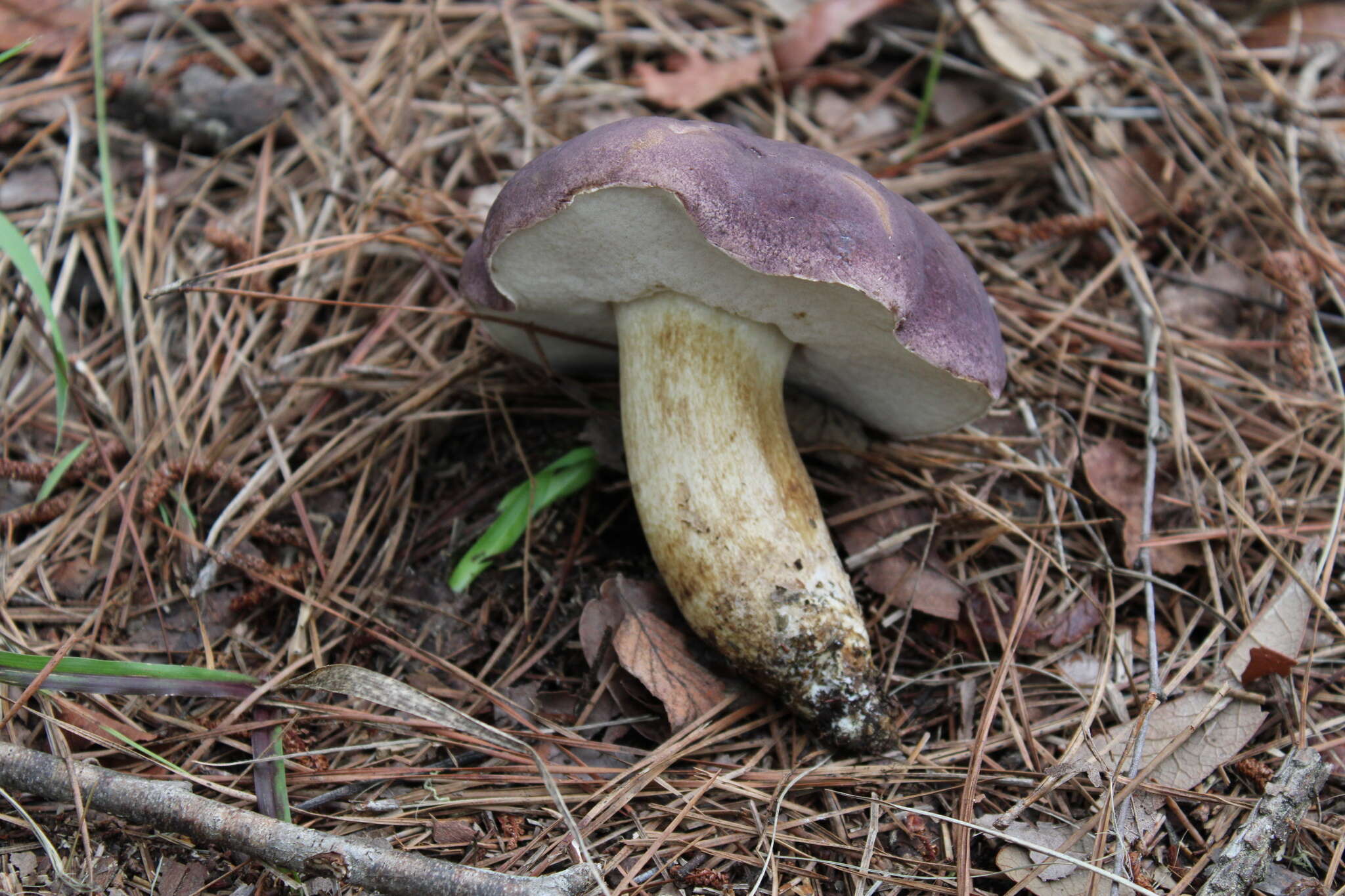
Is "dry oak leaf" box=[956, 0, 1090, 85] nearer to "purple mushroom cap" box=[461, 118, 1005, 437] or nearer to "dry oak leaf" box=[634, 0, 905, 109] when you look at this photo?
"dry oak leaf" box=[634, 0, 905, 109]

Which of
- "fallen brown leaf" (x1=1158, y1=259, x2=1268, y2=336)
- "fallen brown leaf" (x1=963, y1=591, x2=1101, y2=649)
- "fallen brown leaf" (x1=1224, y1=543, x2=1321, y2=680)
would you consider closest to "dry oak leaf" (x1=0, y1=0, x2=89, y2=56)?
"fallen brown leaf" (x1=963, y1=591, x2=1101, y2=649)

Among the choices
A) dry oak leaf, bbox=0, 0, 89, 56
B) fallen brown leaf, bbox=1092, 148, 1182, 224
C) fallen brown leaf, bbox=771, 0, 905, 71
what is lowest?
fallen brown leaf, bbox=1092, 148, 1182, 224

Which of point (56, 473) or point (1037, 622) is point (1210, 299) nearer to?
point (1037, 622)

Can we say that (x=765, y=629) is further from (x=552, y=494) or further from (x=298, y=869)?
(x=298, y=869)

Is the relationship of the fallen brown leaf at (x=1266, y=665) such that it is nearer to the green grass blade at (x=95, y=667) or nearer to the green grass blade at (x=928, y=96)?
the green grass blade at (x=928, y=96)

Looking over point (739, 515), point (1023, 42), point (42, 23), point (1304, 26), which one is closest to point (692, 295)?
point (739, 515)
